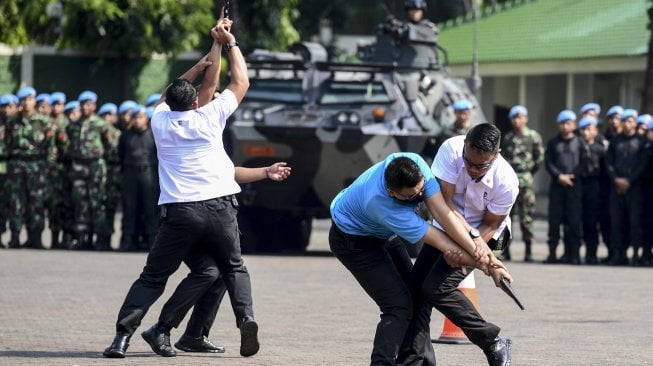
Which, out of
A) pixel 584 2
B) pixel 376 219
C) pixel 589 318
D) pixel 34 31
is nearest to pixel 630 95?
pixel 584 2

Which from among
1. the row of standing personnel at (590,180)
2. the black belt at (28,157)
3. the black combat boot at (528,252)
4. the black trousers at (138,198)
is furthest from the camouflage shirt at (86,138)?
the black combat boot at (528,252)

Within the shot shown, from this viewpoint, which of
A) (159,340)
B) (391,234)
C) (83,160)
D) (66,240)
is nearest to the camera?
(391,234)

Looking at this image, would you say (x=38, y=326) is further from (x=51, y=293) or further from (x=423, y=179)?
(x=423, y=179)

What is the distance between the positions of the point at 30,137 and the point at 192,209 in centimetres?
1042

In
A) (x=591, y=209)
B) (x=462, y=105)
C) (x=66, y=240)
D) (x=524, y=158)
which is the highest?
(x=462, y=105)

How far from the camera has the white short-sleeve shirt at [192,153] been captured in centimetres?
1064

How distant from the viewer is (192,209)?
34.7 ft

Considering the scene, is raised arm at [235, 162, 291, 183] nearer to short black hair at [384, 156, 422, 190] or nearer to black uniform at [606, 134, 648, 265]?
short black hair at [384, 156, 422, 190]

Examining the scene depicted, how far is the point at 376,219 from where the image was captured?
932 centimetres

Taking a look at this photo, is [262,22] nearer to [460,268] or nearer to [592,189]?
[592,189]

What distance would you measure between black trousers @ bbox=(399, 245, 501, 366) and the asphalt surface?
0.85m

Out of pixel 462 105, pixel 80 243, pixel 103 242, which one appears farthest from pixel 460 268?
pixel 80 243

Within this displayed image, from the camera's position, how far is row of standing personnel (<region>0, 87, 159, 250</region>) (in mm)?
20359

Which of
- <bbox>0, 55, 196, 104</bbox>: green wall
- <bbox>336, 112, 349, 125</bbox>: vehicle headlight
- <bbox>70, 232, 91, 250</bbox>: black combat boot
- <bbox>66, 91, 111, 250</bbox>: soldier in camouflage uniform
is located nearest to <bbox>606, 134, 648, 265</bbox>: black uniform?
<bbox>336, 112, 349, 125</bbox>: vehicle headlight
